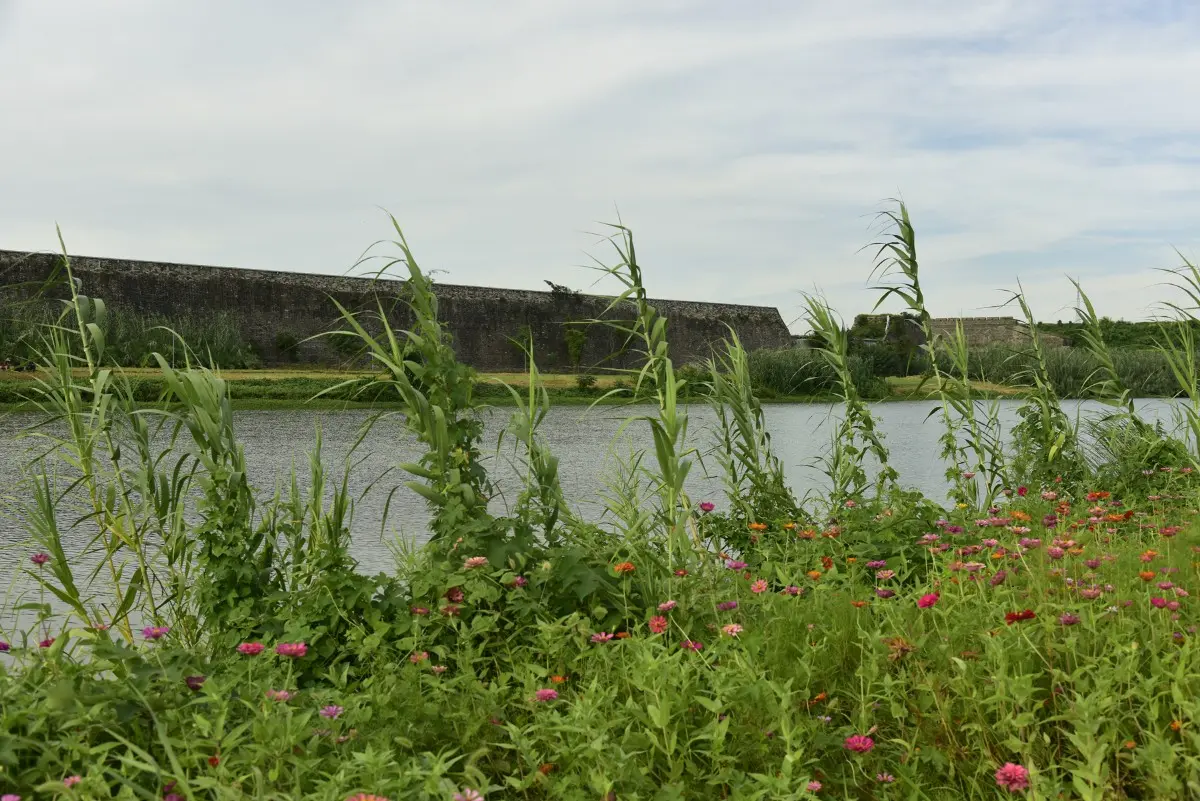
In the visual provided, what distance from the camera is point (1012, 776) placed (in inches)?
80.7

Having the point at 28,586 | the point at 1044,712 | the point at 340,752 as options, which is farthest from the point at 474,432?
the point at 28,586

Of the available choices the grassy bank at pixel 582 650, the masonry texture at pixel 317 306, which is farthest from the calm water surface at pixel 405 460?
the masonry texture at pixel 317 306

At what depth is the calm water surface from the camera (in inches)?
227

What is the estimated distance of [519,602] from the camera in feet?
10.1

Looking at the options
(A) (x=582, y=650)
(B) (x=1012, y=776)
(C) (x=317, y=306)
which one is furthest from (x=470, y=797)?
(C) (x=317, y=306)

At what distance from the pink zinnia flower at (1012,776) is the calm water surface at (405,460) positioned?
1566 millimetres

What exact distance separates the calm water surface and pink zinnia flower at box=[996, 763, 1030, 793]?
157 centimetres

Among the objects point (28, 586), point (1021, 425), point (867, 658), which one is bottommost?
point (28, 586)

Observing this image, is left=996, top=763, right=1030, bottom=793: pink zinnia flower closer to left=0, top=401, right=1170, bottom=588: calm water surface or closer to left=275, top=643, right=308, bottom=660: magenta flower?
left=0, top=401, right=1170, bottom=588: calm water surface

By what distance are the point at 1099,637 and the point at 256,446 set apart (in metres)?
10.3

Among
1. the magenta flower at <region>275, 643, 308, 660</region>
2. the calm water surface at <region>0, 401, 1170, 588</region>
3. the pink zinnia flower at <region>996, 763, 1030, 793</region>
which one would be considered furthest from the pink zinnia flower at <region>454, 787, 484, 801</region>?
the calm water surface at <region>0, 401, 1170, 588</region>

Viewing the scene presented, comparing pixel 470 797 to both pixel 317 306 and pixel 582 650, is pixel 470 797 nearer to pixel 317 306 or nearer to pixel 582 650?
pixel 582 650

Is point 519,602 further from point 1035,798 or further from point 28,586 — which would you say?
point 28,586

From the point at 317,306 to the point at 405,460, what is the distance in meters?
24.6
